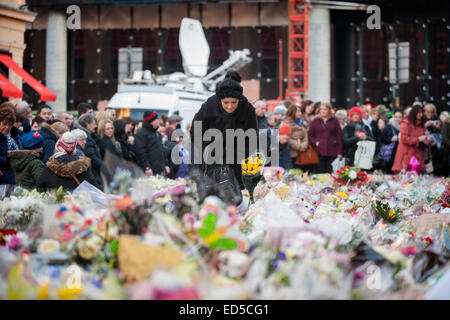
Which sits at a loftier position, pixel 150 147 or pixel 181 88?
pixel 181 88

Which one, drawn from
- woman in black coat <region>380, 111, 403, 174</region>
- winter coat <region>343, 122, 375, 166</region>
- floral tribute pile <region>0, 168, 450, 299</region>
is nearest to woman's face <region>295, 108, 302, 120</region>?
winter coat <region>343, 122, 375, 166</region>

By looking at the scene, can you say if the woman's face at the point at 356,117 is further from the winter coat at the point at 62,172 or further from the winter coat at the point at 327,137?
the winter coat at the point at 62,172

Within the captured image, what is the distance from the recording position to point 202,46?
20.7m

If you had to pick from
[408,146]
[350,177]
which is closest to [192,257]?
[350,177]

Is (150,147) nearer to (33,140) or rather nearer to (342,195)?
(33,140)

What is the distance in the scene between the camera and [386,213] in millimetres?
5656

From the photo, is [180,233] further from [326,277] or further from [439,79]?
[439,79]

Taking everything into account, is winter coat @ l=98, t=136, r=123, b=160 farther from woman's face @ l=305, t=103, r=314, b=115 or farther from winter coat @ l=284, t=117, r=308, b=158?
woman's face @ l=305, t=103, r=314, b=115

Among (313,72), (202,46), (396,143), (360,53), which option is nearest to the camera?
(396,143)

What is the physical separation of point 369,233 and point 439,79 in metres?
23.9

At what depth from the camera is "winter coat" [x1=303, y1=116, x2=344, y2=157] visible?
11.3m

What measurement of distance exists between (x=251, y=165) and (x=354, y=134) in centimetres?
632

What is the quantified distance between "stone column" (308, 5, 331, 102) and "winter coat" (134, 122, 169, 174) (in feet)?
51.9
